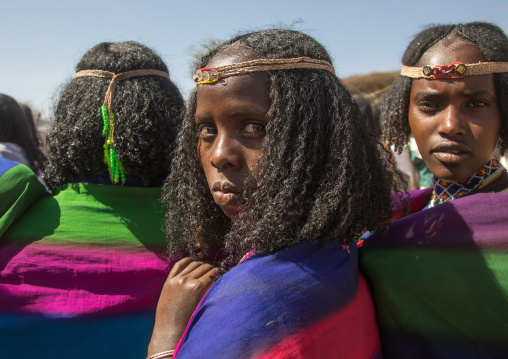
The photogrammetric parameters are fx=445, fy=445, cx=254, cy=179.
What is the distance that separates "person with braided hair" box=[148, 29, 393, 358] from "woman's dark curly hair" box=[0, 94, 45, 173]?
3.01m

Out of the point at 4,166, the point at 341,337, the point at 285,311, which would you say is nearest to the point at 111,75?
the point at 4,166

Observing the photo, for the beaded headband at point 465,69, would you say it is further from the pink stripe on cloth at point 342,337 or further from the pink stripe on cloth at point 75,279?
the pink stripe on cloth at point 75,279

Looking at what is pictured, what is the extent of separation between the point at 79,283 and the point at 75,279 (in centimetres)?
2

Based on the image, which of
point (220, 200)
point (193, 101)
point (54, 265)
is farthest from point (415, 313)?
point (54, 265)

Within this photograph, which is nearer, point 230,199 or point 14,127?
point 230,199

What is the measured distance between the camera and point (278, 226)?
1.23 m

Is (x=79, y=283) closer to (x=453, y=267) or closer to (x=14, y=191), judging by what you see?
(x=14, y=191)

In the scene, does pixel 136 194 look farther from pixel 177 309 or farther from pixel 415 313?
pixel 415 313

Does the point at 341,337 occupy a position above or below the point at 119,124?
below

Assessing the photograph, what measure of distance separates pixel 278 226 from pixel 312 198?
0.43 feet

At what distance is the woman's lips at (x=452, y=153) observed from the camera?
1.78m

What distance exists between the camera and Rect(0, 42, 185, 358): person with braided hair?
1.78 metres

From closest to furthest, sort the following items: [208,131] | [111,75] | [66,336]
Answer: [208,131] < [66,336] < [111,75]

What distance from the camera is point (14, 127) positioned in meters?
3.83
